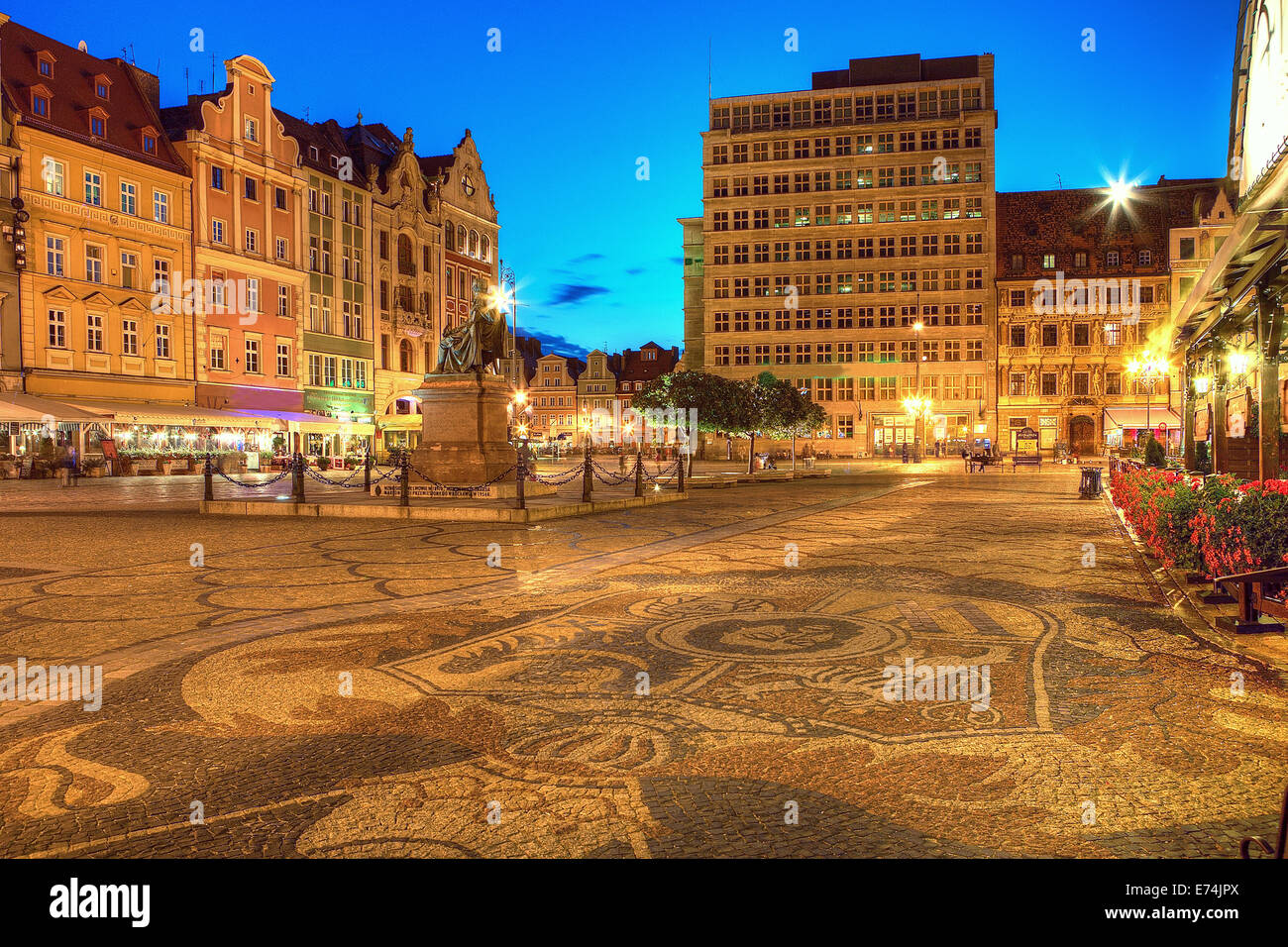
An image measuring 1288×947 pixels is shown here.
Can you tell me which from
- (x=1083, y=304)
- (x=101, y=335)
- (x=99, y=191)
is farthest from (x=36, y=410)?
(x=1083, y=304)

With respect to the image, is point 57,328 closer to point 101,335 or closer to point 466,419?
point 101,335

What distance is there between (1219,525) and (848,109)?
2672 inches

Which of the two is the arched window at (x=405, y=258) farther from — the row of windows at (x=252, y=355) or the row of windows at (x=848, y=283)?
the row of windows at (x=848, y=283)

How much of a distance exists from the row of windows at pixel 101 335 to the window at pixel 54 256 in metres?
1.55

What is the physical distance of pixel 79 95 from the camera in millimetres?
35562

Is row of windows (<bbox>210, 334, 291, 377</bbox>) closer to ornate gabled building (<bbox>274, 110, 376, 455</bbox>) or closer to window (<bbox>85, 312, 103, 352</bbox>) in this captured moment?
ornate gabled building (<bbox>274, 110, 376, 455</bbox>)

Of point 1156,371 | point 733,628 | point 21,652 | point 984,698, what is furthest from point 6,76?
point 1156,371

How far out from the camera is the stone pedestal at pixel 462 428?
65.5 feet

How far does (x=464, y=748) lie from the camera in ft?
13.0

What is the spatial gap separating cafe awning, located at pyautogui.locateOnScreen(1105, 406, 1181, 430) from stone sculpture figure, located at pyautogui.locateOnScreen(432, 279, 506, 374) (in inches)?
1560

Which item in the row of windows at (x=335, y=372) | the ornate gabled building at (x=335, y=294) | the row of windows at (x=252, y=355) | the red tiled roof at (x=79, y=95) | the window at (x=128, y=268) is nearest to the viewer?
the red tiled roof at (x=79, y=95)

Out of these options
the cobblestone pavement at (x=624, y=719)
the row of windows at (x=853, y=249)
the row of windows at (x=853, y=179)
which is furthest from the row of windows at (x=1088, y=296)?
the cobblestone pavement at (x=624, y=719)
